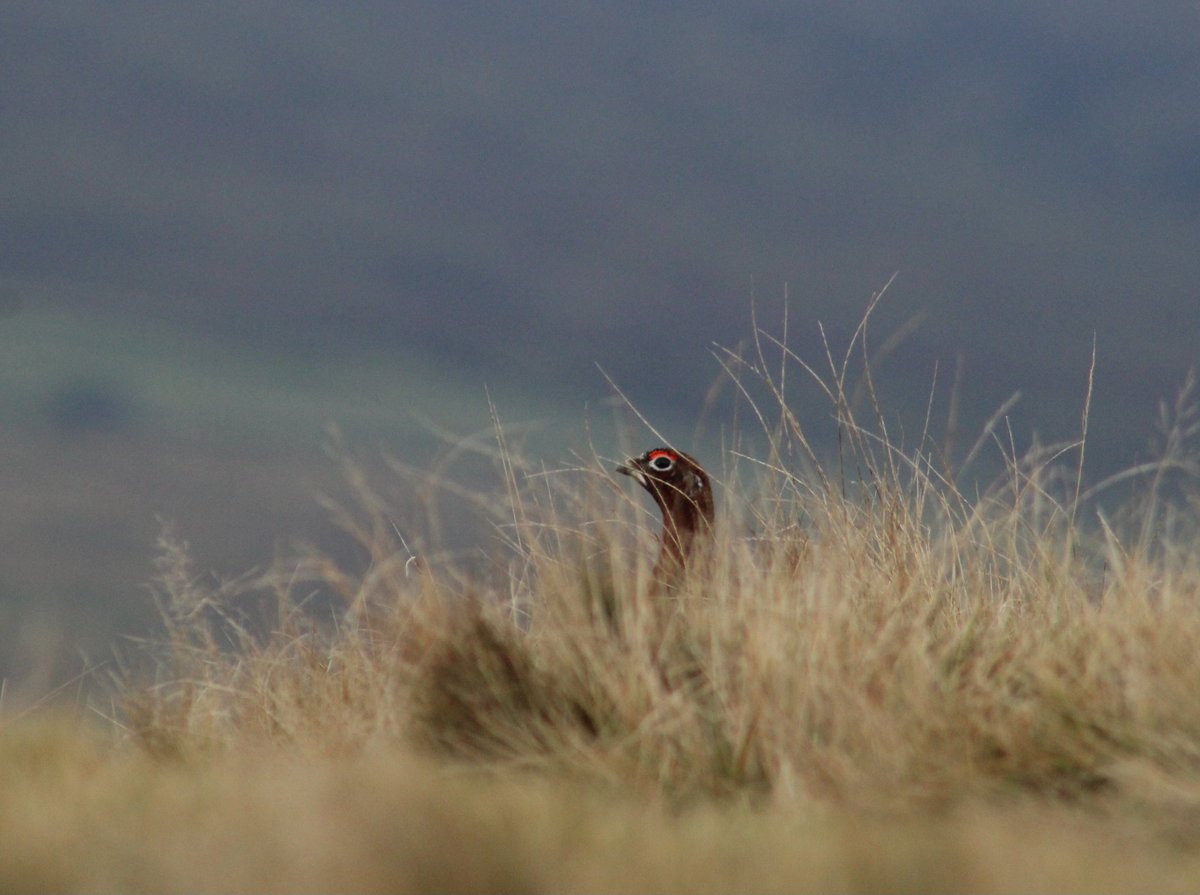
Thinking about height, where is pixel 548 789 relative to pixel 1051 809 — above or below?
above

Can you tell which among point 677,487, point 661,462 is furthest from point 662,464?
point 677,487

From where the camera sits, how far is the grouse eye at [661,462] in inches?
209

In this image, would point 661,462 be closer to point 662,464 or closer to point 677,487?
point 662,464

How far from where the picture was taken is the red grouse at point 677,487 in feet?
17.2

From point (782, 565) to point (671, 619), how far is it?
0.73 meters

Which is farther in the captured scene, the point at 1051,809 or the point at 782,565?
the point at 782,565

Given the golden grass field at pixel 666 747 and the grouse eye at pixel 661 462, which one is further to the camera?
the grouse eye at pixel 661 462

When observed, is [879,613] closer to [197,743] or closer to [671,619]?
[671,619]

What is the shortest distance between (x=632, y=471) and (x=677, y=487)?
203mm

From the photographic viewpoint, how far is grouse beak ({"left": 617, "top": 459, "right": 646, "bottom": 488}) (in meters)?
5.34

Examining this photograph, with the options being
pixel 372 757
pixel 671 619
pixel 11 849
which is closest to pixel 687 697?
pixel 671 619

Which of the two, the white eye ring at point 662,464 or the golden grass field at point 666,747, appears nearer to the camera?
the golden grass field at point 666,747

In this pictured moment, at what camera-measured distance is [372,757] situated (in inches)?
136

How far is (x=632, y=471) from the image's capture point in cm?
536
